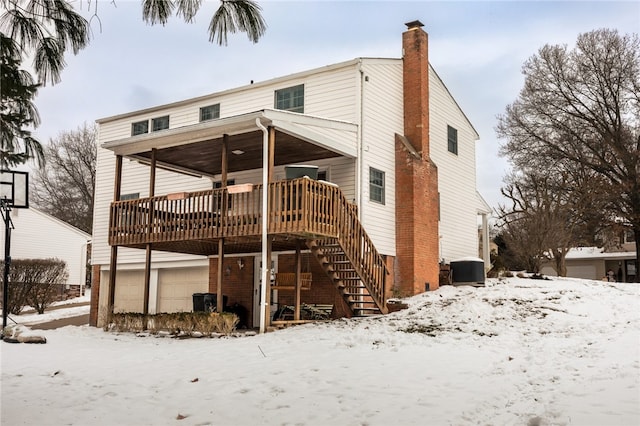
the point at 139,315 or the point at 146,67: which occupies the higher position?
the point at 146,67

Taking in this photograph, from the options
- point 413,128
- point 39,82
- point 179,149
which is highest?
point 413,128

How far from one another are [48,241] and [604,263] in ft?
117

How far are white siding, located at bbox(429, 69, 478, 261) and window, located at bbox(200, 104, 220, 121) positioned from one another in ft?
22.4

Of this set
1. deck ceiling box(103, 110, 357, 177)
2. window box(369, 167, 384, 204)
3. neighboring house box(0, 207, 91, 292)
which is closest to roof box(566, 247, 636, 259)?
window box(369, 167, 384, 204)

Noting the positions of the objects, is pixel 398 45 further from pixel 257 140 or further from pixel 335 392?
A: pixel 335 392

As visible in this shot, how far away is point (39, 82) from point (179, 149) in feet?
32.5

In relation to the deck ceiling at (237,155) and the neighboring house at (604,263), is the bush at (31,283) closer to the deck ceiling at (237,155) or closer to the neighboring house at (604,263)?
the deck ceiling at (237,155)

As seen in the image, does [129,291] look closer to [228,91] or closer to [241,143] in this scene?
[228,91]

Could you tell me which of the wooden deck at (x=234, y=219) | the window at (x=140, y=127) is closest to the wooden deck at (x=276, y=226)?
the wooden deck at (x=234, y=219)

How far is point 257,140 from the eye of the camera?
15141mm

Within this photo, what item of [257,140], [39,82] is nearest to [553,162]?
[257,140]

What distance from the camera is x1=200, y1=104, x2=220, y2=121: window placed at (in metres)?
19.9

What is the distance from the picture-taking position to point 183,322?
13.8 metres

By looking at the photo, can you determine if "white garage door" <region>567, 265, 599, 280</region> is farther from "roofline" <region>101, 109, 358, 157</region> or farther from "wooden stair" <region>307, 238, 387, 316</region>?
"roofline" <region>101, 109, 358, 157</region>
